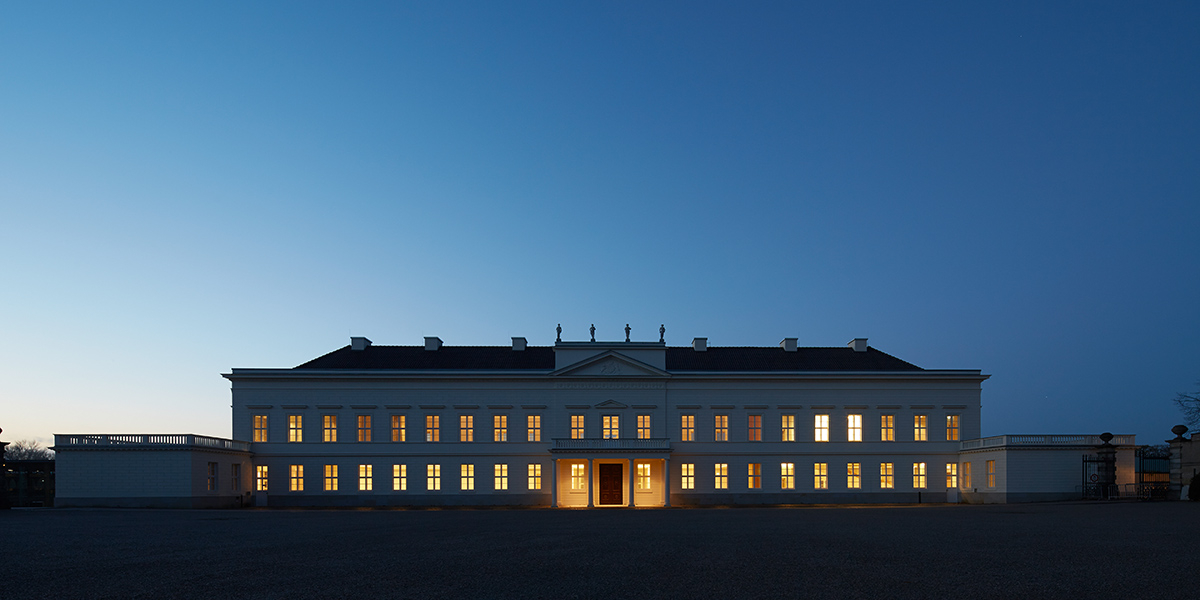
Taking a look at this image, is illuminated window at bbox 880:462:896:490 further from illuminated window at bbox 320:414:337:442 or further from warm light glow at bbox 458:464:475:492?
illuminated window at bbox 320:414:337:442

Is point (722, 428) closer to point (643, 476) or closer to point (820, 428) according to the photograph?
point (643, 476)

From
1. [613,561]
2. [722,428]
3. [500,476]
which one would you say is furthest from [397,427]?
[613,561]

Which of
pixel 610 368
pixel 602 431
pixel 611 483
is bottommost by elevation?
pixel 611 483

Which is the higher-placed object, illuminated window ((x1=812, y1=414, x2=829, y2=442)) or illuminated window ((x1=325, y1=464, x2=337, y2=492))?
illuminated window ((x1=812, y1=414, x2=829, y2=442))

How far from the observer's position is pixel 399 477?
1876 inches

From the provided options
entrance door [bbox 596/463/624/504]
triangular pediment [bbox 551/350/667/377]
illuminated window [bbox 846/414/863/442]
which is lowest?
entrance door [bbox 596/463/624/504]

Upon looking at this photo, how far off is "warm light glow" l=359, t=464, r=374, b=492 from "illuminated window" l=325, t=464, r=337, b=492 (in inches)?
54.1

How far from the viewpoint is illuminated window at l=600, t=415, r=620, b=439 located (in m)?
47.7

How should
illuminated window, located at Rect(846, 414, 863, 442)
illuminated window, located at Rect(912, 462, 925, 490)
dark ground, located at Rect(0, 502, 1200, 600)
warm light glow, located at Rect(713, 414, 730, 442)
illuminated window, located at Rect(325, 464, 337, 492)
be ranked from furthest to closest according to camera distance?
illuminated window, located at Rect(846, 414, 863, 442)
warm light glow, located at Rect(713, 414, 730, 442)
illuminated window, located at Rect(912, 462, 925, 490)
illuminated window, located at Rect(325, 464, 337, 492)
dark ground, located at Rect(0, 502, 1200, 600)

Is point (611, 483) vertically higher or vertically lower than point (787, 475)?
lower

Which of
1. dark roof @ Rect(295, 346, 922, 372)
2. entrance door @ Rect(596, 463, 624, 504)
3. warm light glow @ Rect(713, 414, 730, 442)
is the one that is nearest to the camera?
entrance door @ Rect(596, 463, 624, 504)

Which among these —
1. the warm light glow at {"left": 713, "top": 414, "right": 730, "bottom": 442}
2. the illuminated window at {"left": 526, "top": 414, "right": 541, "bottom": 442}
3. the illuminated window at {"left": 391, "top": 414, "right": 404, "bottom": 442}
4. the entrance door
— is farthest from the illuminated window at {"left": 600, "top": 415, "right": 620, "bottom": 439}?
the illuminated window at {"left": 391, "top": 414, "right": 404, "bottom": 442}

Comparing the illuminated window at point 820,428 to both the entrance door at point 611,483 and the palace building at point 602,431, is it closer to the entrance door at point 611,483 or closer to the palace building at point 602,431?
the palace building at point 602,431

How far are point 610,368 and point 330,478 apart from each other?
53.4 ft
